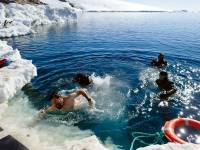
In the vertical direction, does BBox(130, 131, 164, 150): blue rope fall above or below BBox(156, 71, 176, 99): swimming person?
below

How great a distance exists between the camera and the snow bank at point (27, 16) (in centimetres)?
3869

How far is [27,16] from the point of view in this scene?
161 ft

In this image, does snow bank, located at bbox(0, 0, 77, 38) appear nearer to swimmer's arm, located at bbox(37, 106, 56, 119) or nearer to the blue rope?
swimmer's arm, located at bbox(37, 106, 56, 119)

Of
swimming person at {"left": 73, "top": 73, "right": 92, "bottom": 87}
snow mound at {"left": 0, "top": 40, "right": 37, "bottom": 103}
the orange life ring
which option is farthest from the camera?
swimming person at {"left": 73, "top": 73, "right": 92, "bottom": 87}

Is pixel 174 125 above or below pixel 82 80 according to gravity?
below

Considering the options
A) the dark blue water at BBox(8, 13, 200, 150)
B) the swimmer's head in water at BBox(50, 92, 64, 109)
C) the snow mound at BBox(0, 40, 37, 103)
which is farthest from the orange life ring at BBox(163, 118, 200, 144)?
the snow mound at BBox(0, 40, 37, 103)

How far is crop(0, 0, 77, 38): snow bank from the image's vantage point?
3869 cm

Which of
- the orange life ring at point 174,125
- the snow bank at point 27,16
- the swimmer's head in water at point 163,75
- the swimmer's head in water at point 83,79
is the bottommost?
the orange life ring at point 174,125

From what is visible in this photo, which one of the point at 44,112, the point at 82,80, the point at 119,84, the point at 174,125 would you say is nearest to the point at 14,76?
the point at 82,80

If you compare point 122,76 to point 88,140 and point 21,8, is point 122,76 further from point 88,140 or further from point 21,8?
point 21,8

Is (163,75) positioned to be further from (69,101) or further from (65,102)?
(65,102)

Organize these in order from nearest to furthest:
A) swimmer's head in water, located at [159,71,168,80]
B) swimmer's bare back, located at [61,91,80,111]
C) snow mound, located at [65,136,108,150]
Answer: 1. snow mound, located at [65,136,108,150]
2. swimmer's bare back, located at [61,91,80,111]
3. swimmer's head in water, located at [159,71,168,80]

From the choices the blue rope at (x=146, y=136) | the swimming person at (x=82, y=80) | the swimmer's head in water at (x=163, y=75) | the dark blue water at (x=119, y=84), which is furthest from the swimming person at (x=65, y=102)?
the swimmer's head in water at (x=163, y=75)

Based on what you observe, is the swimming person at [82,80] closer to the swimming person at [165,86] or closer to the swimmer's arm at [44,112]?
the swimmer's arm at [44,112]
